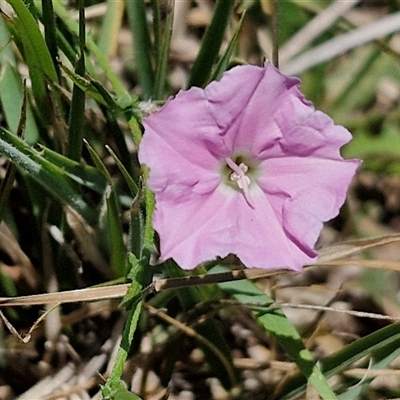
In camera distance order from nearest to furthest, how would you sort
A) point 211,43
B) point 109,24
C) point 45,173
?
point 45,173
point 211,43
point 109,24

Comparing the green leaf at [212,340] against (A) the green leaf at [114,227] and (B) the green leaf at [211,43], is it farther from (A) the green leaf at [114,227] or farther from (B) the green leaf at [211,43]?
(B) the green leaf at [211,43]

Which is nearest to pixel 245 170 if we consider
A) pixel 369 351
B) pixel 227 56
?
pixel 227 56

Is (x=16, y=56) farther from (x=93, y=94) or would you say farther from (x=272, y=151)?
(x=272, y=151)

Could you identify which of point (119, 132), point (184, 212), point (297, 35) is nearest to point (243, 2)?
point (297, 35)

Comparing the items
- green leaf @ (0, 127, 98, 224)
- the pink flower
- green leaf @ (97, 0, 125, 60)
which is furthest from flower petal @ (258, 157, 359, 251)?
green leaf @ (97, 0, 125, 60)

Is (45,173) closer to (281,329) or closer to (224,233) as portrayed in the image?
(224,233)

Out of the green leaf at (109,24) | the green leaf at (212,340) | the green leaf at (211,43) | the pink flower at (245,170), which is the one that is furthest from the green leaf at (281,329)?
the green leaf at (109,24)

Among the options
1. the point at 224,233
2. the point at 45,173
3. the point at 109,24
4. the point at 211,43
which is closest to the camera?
the point at 224,233
